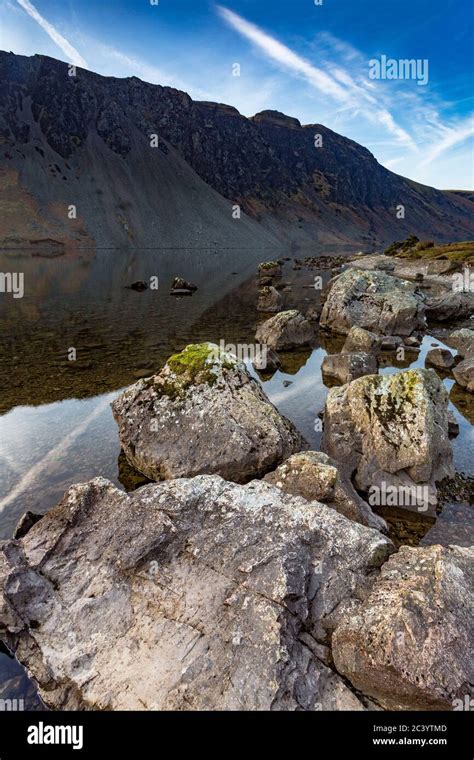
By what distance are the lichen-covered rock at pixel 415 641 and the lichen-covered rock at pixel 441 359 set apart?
19.4 m

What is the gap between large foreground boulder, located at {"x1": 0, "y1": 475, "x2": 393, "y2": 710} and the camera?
603 cm

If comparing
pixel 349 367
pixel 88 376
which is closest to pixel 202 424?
pixel 349 367

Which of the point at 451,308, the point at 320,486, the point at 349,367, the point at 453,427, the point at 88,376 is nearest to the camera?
the point at 320,486

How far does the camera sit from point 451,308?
38.2 metres

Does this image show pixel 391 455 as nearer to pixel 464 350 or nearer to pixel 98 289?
pixel 464 350

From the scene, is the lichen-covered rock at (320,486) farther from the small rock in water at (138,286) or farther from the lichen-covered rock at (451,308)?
the small rock in water at (138,286)

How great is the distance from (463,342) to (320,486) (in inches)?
852

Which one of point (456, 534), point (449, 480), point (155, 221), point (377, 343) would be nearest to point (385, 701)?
point (456, 534)

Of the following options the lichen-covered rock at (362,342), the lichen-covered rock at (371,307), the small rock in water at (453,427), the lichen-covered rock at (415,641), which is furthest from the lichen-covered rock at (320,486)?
the lichen-covered rock at (371,307)

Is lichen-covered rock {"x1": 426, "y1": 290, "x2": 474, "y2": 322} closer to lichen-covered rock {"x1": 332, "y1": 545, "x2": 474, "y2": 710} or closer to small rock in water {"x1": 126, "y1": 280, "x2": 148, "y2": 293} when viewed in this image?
lichen-covered rock {"x1": 332, "y1": 545, "x2": 474, "y2": 710}

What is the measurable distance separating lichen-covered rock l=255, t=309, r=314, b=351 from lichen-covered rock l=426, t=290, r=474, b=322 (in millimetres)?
14940

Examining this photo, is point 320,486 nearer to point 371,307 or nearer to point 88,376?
point 88,376

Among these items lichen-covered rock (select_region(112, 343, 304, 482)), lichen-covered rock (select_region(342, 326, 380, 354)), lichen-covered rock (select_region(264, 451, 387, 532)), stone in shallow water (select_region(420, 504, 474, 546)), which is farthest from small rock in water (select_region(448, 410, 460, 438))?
lichen-covered rock (select_region(342, 326, 380, 354))
